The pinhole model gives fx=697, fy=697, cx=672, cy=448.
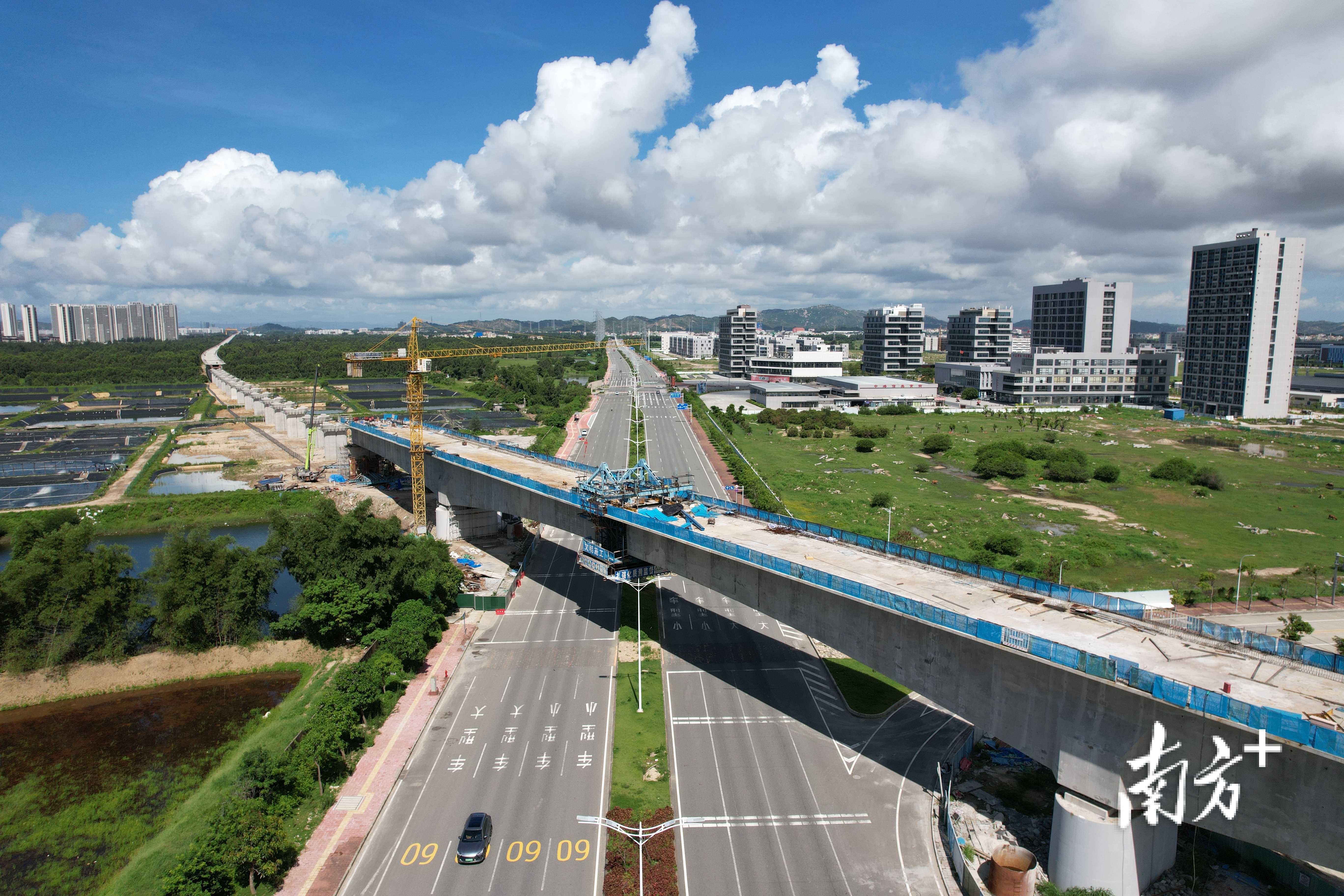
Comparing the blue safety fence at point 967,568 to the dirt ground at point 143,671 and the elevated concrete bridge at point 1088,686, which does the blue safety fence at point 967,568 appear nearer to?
the elevated concrete bridge at point 1088,686

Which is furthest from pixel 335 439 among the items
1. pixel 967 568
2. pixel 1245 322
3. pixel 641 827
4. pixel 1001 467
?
pixel 1245 322

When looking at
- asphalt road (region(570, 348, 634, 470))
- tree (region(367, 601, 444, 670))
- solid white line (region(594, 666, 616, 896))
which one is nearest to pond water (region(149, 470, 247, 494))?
asphalt road (region(570, 348, 634, 470))

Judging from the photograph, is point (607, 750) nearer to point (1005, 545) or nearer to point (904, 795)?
point (904, 795)

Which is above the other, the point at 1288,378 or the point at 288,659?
the point at 1288,378

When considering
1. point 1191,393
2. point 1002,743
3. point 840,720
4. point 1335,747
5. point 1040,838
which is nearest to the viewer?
point 1335,747

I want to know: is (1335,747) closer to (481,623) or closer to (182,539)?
(481,623)

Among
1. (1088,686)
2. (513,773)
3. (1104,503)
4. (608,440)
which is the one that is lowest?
(513,773)

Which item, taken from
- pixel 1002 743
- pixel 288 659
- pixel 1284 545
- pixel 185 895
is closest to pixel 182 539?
pixel 288 659
